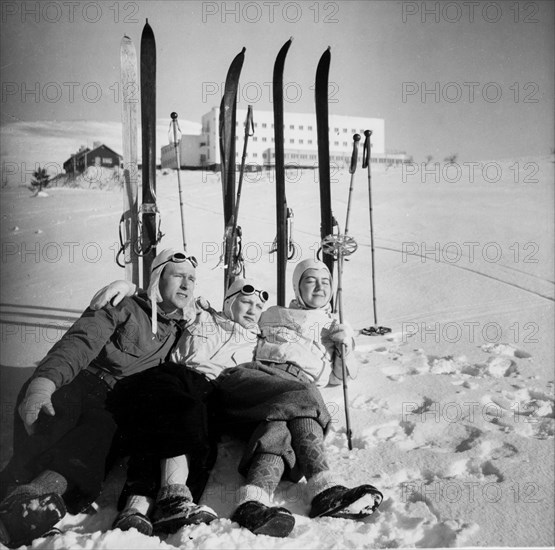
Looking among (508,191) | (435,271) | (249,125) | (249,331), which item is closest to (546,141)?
(508,191)

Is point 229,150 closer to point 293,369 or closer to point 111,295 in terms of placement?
point 111,295

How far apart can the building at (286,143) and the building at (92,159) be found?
22 centimetres

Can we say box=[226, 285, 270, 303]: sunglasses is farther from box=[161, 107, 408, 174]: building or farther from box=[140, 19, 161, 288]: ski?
box=[161, 107, 408, 174]: building

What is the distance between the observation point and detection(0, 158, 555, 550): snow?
177 cm

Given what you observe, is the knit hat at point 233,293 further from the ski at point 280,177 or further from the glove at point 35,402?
the glove at point 35,402

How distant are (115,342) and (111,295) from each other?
0.16 m

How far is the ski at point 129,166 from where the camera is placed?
8.36ft

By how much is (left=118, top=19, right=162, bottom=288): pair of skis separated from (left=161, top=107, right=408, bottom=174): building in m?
0.10

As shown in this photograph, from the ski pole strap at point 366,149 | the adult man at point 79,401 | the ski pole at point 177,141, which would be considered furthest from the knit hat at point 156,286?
the ski pole strap at point 366,149

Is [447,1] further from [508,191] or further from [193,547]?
[193,547]

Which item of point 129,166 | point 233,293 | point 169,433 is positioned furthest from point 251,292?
point 129,166

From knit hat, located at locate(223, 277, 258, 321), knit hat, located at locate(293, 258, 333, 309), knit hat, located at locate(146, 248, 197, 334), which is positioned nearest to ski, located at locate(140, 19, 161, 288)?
knit hat, located at locate(146, 248, 197, 334)

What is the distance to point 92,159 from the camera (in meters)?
2.64

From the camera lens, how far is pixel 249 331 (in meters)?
2.11
